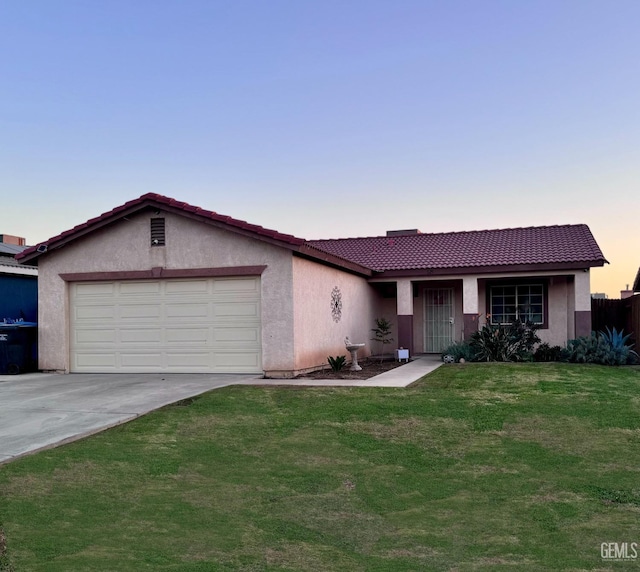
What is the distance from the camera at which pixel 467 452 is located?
25.7ft

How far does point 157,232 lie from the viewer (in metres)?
15.6

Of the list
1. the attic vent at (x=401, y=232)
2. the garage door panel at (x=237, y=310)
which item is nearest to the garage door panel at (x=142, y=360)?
the garage door panel at (x=237, y=310)

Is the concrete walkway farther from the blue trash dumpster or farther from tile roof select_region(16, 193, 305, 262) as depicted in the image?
tile roof select_region(16, 193, 305, 262)

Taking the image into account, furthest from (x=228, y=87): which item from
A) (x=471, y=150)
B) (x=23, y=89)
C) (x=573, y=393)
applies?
(x=573, y=393)

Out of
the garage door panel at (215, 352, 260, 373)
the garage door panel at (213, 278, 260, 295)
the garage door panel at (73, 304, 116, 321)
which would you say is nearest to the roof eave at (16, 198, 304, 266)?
the garage door panel at (213, 278, 260, 295)

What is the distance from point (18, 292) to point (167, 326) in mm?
5986

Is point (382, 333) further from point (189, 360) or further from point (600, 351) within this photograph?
point (189, 360)

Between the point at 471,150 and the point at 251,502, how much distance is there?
16.9 metres

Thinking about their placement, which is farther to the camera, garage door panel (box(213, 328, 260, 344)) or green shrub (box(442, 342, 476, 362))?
green shrub (box(442, 342, 476, 362))

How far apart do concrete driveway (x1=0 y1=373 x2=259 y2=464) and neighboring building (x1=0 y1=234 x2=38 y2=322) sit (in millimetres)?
3238

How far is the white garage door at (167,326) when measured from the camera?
15.0 metres

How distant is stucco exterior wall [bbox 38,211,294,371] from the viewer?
1453 cm

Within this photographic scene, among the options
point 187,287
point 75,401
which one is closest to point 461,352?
point 187,287

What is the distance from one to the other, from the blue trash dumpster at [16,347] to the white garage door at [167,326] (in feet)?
4.33
